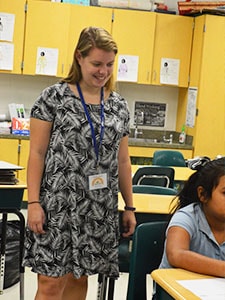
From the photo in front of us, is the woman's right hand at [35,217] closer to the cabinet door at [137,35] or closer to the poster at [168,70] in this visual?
the cabinet door at [137,35]

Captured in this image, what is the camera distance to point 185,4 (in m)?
Result: 7.20

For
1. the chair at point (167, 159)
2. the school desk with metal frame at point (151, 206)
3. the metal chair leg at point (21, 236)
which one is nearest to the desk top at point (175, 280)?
the school desk with metal frame at point (151, 206)

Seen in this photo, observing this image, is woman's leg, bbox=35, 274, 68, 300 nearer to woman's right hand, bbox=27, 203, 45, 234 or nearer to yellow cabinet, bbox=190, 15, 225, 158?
woman's right hand, bbox=27, 203, 45, 234

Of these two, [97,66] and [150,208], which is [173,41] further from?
[97,66]

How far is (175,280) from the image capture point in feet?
6.25

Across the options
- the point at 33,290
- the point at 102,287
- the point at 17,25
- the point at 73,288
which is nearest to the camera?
the point at 73,288

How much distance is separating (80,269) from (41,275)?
166 millimetres

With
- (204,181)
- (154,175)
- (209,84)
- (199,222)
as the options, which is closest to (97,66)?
(204,181)

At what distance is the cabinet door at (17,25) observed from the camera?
6.73 m

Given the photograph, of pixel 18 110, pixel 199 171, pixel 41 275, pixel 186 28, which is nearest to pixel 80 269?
pixel 41 275

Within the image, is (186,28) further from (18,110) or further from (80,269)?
(80,269)

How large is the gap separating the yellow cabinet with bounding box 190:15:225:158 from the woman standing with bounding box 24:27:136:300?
4.62 meters

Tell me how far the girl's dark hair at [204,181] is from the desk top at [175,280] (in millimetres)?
446

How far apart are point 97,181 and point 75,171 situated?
10 cm
